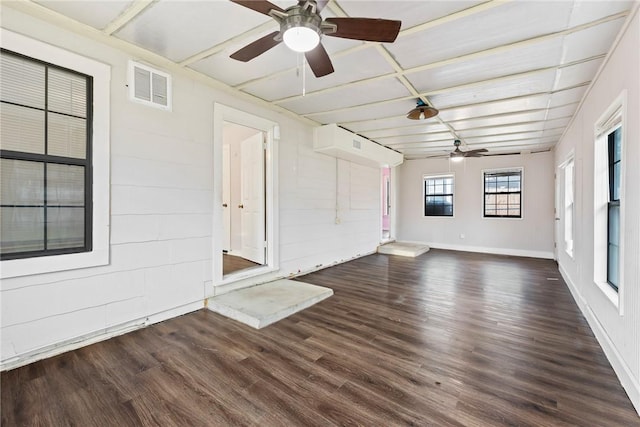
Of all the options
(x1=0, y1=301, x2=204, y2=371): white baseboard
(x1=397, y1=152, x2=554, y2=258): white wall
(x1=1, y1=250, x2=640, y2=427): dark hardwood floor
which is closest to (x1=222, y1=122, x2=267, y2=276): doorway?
(x1=0, y1=301, x2=204, y2=371): white baseboard

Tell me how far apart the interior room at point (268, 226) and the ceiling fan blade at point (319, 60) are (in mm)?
20

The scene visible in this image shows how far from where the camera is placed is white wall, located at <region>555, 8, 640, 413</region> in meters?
1.91

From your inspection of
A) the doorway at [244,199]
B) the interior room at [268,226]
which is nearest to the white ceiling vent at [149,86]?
the interior room at [268,226]

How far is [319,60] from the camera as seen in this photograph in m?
2.22

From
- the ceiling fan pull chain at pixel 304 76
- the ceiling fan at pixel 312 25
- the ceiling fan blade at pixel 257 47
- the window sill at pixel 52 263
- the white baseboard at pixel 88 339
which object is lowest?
the white baseboard at pixel 88 339

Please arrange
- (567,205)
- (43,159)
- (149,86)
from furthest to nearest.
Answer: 1. (567,205)
2. (149,86)
3. (43,159)

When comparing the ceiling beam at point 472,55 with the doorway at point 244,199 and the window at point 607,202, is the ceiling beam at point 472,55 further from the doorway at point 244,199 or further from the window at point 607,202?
the doorway at point 244,199

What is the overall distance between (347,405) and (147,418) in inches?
47.0

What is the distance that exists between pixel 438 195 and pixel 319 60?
7.06 meters

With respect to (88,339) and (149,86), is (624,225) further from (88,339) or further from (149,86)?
(88,339)

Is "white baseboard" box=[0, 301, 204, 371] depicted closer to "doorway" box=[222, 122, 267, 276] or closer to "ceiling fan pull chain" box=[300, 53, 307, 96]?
"doorway" box=[222, 122, 267, 276]

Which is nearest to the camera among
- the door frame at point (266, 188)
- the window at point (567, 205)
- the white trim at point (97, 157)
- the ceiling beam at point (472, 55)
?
the ceiling beam at point (472, 55)

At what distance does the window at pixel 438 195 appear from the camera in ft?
26.8

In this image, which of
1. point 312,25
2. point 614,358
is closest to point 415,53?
point 312,25
